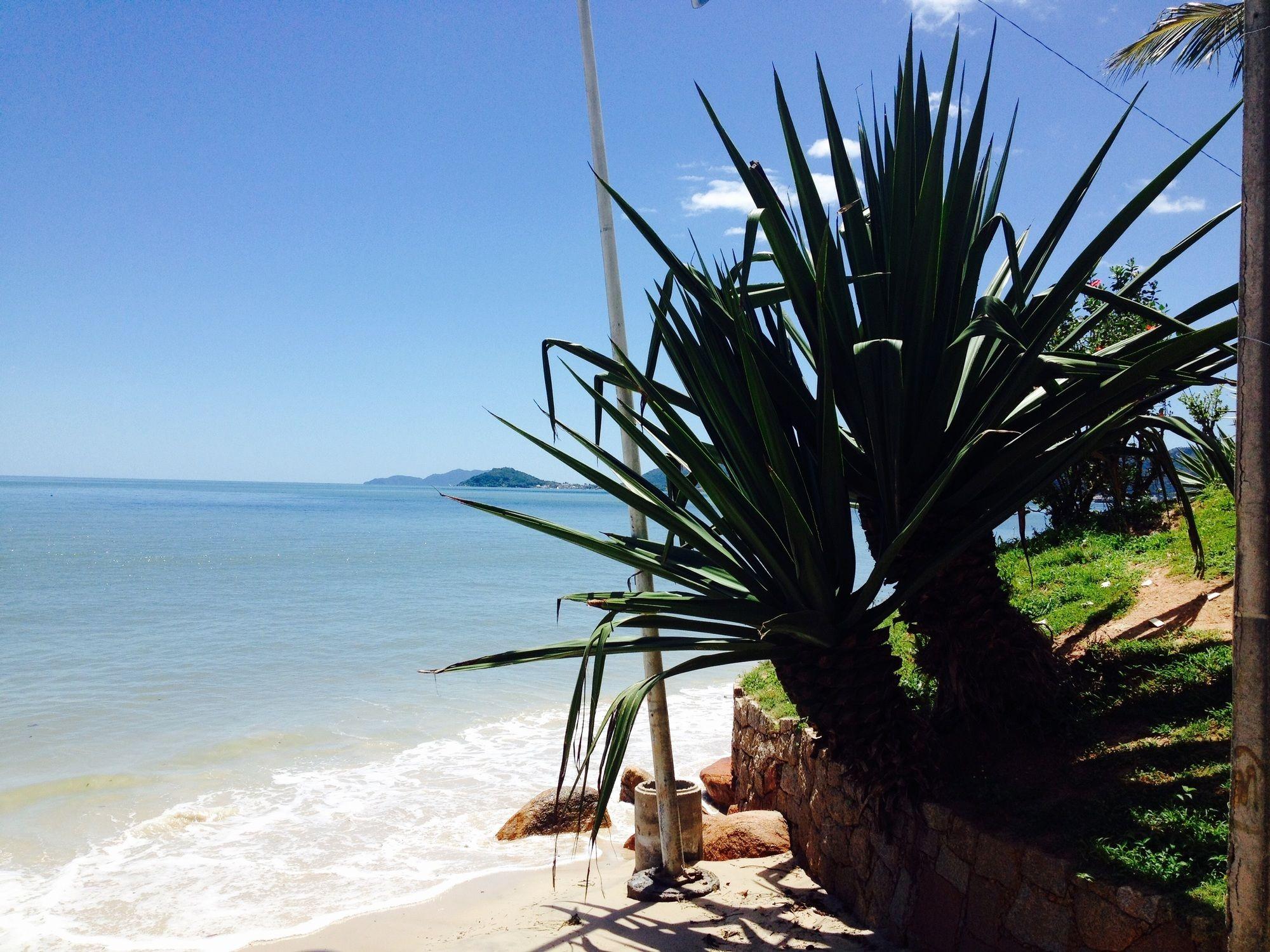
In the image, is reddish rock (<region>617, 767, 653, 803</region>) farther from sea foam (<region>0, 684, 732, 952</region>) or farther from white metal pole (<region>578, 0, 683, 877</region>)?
white metal pole (<region>578, 0, 683, 877</region>)

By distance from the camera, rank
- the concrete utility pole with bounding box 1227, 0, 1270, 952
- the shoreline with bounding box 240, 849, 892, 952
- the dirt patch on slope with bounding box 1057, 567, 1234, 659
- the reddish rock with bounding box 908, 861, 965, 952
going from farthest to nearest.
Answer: the dirt patch on slope with bounding box 1057, 567, 1234, 659, the shoreline with bounding box 240, 849, 892, 952, the reddish rock with bounding box 908, 861, 965, 952, the concrete utility pole with bounding box 1227, 0, 1270, 952

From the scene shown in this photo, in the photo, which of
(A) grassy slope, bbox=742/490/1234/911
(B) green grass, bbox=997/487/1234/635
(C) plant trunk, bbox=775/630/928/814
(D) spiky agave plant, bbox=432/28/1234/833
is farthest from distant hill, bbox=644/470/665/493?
(B) green grass, bbox=997/487/1234/635

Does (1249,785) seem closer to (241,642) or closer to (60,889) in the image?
(60,889)

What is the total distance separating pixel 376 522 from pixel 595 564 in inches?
1527

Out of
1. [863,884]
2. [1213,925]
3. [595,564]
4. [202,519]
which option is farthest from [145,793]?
[202,519]

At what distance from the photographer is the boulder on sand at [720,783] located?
6.88m

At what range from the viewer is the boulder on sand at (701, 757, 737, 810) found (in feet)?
22.6

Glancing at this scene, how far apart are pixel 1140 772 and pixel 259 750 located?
8.90 meters

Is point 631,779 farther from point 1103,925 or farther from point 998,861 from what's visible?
point 1103,925

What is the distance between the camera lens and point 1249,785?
2.20m

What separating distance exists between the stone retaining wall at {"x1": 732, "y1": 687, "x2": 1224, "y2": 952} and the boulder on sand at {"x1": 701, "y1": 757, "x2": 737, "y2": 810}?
1583mm

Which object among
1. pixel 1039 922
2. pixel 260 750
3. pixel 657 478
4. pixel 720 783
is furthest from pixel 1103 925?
pixel 657 478

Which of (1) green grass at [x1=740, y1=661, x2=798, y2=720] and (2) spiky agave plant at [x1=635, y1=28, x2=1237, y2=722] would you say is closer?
(2) spiky agave plant at [x1=635, y1=28, x2=1237, y2=722]

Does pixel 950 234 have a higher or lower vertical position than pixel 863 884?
higher
